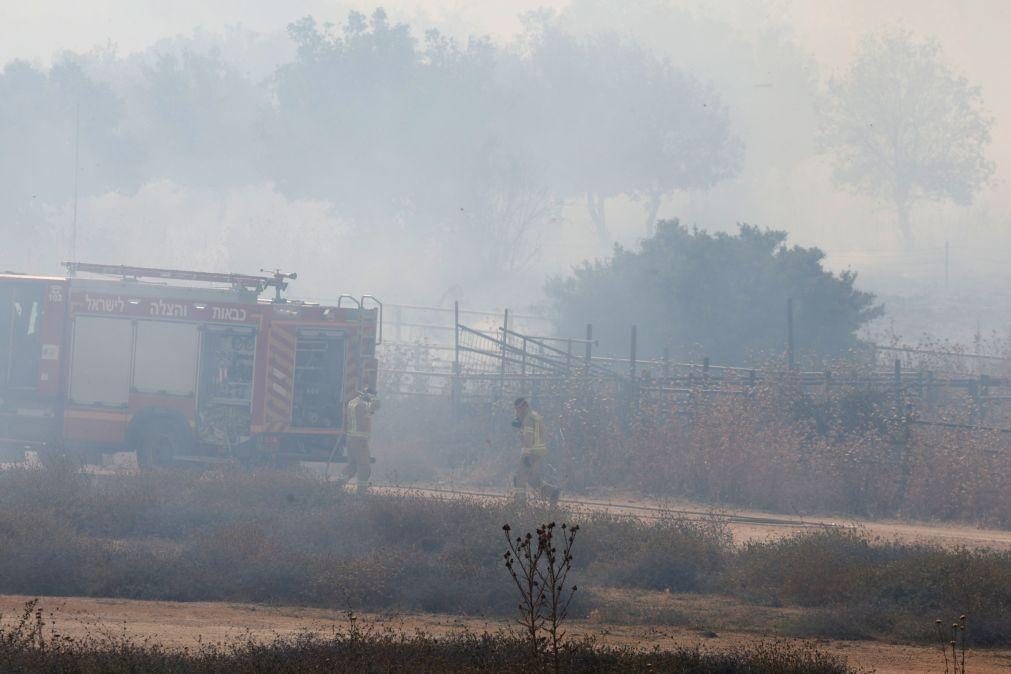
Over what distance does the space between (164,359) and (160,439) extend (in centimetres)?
123

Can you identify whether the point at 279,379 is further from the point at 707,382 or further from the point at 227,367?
the point at 707,382

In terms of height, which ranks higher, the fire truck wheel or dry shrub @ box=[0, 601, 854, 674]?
the fire truck wheel

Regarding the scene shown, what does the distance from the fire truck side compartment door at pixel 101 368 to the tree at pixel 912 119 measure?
177 feet

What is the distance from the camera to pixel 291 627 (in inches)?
420

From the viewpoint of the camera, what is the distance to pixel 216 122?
59.1m

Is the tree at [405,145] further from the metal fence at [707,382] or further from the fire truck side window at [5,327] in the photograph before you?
the fire truck side window at [5,327]

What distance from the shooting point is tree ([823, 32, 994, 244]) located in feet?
221

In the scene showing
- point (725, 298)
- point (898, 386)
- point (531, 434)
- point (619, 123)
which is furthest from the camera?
point (619, 123)

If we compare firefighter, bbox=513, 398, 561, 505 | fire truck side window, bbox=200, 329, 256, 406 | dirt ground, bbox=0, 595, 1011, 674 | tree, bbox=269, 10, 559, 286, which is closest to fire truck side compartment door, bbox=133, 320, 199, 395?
fire truck side window, bbox=200, 329, 256, 406

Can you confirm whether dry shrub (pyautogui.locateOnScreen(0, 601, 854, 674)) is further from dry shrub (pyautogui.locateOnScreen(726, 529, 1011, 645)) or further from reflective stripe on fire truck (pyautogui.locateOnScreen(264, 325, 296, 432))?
reflective stripe on fire truck (pyautogui.locateOnScreen(264, 325, 296, 432))

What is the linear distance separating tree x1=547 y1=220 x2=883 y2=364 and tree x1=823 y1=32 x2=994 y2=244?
34596mm

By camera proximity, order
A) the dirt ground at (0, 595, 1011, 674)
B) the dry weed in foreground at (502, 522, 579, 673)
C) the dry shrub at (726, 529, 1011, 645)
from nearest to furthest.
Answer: the dry weed in foreground at (502, 522, 579, 673), the dirt ground at (0, 595, 1011, 674), the dry shrub at (726, 529, 1011, 645)

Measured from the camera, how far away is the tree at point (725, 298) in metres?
34.4

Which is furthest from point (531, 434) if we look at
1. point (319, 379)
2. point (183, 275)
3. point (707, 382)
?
point (183, 275)
